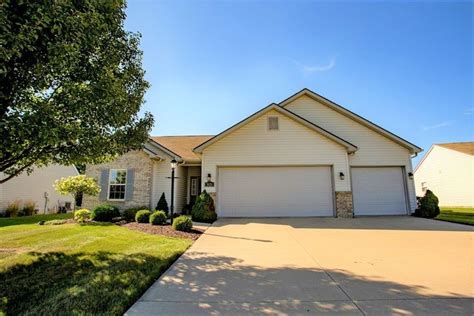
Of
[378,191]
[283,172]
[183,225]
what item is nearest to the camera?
[183,225]

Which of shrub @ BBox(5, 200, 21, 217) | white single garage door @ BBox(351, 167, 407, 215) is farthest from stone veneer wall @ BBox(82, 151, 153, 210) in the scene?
white single garage door @ BBox(351, 167, 407, 215)

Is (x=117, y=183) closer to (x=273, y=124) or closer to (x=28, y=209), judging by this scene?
(x=273, y=124)

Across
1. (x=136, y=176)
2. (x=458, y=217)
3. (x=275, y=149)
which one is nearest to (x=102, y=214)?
(x=136, y=176)

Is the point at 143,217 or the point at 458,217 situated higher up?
the point at 143,217

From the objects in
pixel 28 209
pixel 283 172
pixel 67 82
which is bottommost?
pixel 28 209

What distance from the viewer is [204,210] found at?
1153 centimetres

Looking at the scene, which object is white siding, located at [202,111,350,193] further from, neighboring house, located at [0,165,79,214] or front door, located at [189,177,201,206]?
neighboring house, located at [0,165,79,214]

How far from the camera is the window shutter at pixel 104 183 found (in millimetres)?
13805

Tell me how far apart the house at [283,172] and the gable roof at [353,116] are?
0.05 m

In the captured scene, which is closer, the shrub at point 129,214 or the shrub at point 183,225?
the shrub at point 183,225

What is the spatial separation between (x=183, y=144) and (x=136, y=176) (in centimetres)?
484

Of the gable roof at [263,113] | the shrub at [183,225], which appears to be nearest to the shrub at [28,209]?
the gable roof at [263,113]

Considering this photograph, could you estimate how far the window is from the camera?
13.8 metres

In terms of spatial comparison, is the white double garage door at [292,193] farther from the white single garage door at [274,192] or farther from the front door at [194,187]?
the front door at [194,187]
